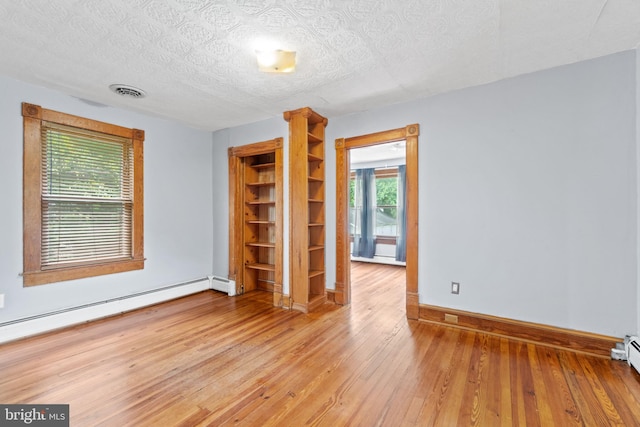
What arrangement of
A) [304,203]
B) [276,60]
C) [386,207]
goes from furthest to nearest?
1. [386,207]
2. [304,203]
3. [276,60]

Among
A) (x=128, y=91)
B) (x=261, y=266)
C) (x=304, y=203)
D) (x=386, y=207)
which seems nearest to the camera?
(x=128, y=91)

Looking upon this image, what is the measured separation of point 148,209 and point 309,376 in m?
2.95

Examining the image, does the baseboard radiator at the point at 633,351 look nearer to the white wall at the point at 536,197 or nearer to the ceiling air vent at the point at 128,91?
the white wall at the point at 536,197

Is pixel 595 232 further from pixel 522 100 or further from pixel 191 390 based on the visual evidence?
pixel 191 390

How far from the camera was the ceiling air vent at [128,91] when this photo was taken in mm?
2730

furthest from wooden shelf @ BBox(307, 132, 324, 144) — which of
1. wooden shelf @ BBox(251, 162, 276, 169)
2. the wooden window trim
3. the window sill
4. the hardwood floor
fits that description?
the window sill

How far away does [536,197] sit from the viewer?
2467 mm

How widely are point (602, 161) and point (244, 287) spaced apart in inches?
165

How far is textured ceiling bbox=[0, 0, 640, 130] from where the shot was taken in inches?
66.7

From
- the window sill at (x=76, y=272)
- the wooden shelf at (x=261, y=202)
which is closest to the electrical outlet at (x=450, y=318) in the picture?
the wooden shelf at (x=261, y=202)

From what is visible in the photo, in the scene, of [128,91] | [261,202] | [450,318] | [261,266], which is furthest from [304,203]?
[128,91]

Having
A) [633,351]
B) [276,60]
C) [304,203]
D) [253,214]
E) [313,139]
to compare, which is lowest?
[633,351]

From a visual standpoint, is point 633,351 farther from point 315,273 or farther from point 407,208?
point 315,273

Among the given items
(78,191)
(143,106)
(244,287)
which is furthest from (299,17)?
(244,287)
